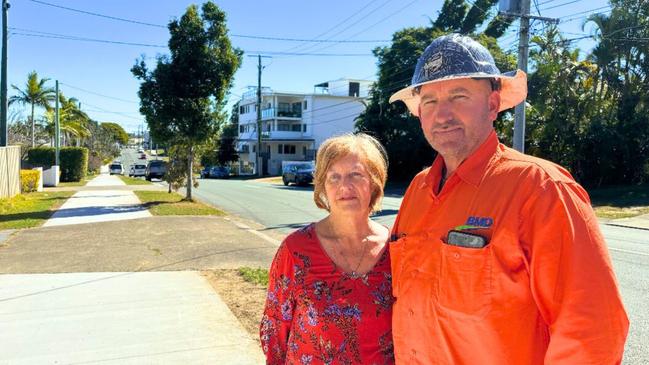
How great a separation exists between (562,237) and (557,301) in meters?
0.18

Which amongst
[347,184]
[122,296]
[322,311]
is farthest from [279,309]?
[122,296]

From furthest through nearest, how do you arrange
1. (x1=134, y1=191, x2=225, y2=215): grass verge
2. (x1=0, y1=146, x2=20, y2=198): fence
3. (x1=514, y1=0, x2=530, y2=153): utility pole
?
1. (x1=0, y1=146, x2=20, y2=198): fence
2. (x1=134, y1=191, x2=225, y2=215): grass verge
3. (x1=514, y1=0, x2=530, y2=153): utility pole

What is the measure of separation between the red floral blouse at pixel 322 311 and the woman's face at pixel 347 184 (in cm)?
21

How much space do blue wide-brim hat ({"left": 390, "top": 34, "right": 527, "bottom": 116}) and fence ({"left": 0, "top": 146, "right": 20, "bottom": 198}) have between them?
18.9m

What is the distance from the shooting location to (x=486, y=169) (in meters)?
1.77

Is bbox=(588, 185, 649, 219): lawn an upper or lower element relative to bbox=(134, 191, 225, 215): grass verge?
upper

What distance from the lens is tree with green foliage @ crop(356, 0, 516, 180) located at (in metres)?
33.5

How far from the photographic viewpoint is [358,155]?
2520 mm

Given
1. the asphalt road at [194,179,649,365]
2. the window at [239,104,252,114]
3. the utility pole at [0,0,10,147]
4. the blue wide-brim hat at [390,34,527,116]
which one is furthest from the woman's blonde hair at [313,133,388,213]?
the window at [239,104,252,114]

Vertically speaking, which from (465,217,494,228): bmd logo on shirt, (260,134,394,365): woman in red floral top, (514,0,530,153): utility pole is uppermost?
(514,0,530,153): utility pole

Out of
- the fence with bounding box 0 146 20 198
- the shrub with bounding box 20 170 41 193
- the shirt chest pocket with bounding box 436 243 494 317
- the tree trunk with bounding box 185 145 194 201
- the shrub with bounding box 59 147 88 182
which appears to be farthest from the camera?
the shrub with bounding box 59 147 88 182

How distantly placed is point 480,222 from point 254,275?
221 inches

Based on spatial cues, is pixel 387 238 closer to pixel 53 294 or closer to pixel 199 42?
pixel 53 294

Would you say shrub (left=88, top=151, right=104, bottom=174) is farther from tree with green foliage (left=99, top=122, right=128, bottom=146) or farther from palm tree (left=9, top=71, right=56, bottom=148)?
tree with green foliage (left=99, top=122, right=128, bottom=146)
